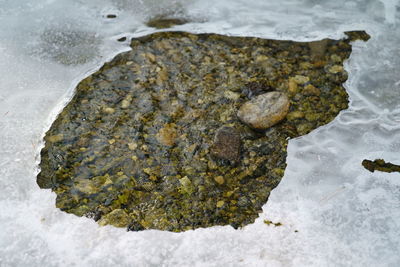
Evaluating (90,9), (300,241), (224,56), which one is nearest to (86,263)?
(300,241)

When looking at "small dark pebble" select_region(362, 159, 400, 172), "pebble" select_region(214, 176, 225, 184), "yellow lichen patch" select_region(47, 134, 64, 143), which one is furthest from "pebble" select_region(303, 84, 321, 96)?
"yellow lichen patch" select_region(47, 134, 64, 143)

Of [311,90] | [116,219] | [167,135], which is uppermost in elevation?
[311,90]

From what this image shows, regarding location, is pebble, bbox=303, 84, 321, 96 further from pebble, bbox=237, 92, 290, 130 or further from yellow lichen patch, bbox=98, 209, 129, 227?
yellow lichen patch, bbox=98, 209, 129, 227

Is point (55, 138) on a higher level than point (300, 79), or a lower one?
lower

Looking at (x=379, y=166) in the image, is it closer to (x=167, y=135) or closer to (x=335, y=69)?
(x=335, y=69)

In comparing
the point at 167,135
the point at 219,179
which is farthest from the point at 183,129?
the point at 219,179

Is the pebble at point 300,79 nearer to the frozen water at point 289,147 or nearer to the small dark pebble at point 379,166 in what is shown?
the frozen water at point 289,147

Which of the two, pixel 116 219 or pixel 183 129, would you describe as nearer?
pixel 116 219
